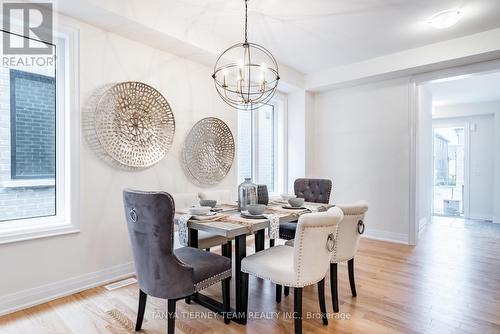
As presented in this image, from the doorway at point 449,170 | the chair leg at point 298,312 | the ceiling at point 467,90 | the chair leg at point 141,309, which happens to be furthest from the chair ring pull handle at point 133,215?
the doorway at point 449,170

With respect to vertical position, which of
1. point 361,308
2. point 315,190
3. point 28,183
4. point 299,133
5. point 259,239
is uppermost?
point 299,133

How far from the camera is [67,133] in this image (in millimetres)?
2529

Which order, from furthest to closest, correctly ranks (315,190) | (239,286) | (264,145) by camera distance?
(264,145), (315,190), (239,286)

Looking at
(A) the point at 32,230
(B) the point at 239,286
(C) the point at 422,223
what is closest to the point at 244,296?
(B) the point at 239,286

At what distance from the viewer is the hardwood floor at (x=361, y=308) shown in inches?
78.4

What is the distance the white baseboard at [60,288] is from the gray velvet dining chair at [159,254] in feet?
3.53

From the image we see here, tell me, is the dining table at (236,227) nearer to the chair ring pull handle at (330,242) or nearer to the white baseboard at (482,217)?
the chair ring pull handle at (330,242)

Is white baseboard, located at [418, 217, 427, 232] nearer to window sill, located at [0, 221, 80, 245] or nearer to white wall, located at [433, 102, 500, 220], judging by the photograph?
white wall, located at [433, 102, 500, 220]

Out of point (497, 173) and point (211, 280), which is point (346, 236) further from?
point (497, 173)

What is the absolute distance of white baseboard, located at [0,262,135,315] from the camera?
2192 millimetres

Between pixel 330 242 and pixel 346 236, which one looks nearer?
pixel 330 242

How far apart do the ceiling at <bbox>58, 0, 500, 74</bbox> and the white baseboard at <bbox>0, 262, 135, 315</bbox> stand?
2277 mm

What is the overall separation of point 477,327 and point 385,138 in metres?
2.86
